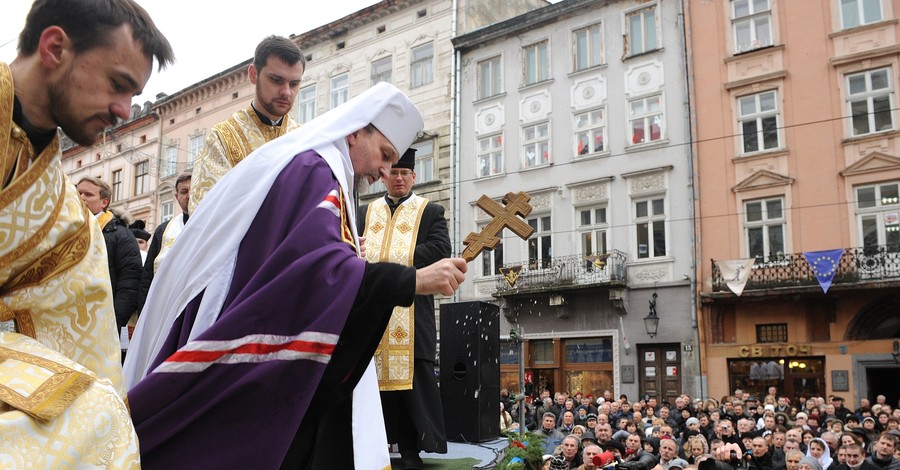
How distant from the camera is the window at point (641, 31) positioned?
23.5 metres

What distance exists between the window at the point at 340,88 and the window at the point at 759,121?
15.2 meters

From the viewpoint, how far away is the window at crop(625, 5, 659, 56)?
23516 millimetres

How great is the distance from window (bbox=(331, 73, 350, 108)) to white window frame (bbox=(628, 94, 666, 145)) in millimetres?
11924

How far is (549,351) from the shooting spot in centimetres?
2462

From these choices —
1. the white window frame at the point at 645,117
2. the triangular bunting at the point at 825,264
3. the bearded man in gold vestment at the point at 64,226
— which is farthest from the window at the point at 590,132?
the bearded man in gold vestment at the point at 64,226

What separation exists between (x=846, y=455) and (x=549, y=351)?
14.9 metres

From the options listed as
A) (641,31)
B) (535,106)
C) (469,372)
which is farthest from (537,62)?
(469,372)

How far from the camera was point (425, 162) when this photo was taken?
1109 inches

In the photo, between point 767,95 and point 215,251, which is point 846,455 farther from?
point 767,95

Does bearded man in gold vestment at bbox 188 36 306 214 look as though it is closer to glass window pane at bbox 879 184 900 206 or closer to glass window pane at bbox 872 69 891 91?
glass window pane at bbox 879 184 900 206

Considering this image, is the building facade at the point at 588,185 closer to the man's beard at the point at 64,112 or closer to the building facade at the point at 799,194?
the building facade at the point at 799,194

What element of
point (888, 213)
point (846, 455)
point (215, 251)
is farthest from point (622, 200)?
point (215, 251)

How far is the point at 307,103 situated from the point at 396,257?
28541 mm

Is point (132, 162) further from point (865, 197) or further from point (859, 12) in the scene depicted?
point (865, 197)
